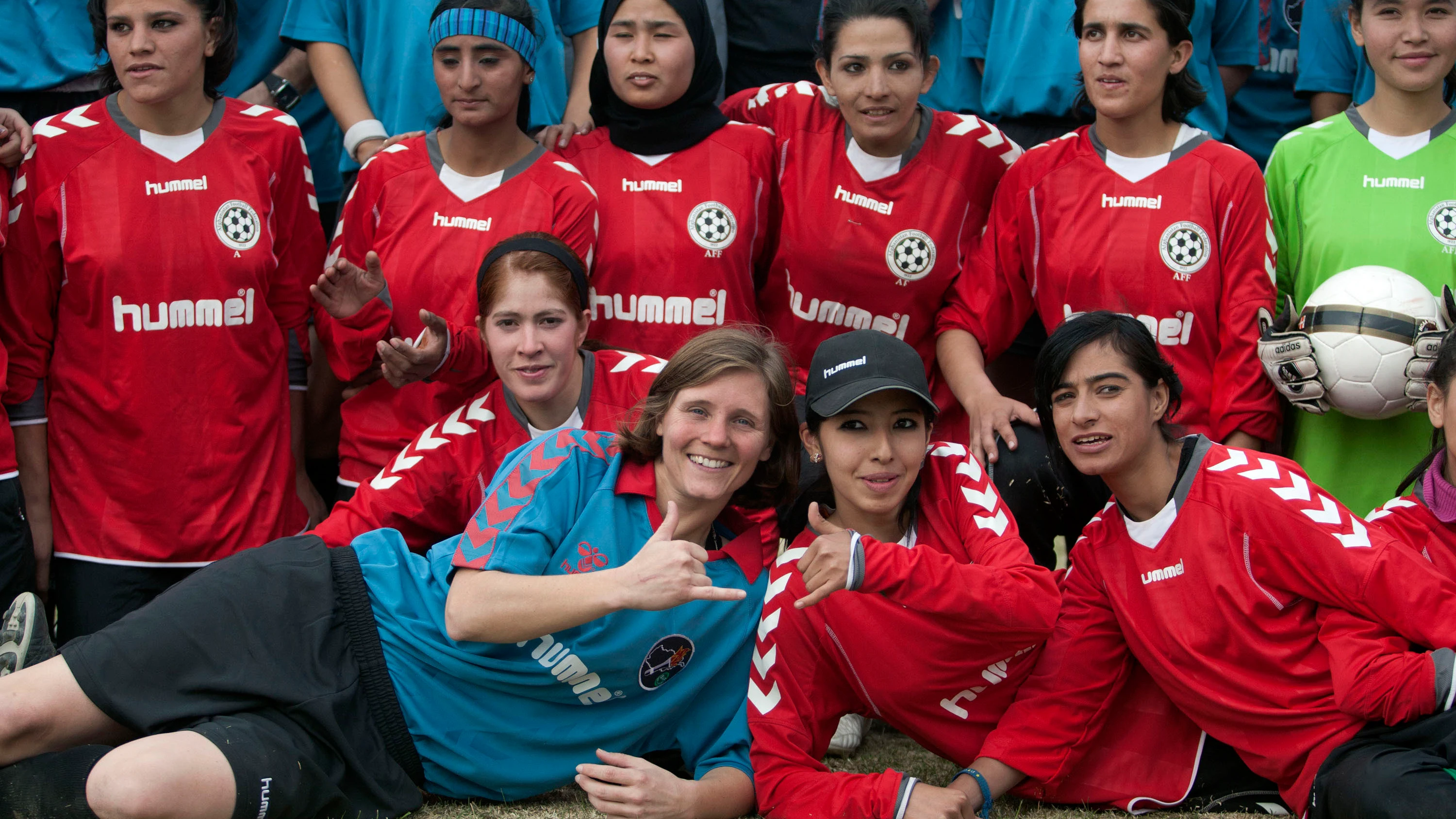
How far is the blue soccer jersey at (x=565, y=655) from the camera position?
3238 mm

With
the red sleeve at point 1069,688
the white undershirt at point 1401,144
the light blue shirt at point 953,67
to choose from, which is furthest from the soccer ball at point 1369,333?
the light blue shirt at point 953,67

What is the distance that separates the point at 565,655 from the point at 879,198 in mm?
2108

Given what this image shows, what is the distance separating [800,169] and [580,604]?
2.23 metres

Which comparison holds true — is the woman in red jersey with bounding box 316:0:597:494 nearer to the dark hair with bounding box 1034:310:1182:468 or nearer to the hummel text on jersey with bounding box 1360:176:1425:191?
the dark hair with bounding box 1034:310:1182:468

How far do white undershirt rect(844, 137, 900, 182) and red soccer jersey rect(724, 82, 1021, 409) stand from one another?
2 cm

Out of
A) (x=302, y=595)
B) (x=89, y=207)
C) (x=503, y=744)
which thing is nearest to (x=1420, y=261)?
(x=503, y=744)

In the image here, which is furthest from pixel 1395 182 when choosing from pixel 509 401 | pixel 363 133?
pixel 363 133

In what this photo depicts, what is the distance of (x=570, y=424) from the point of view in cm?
397

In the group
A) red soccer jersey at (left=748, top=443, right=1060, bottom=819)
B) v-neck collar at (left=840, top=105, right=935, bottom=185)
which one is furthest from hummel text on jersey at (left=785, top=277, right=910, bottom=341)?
red soccer jersey at (left=748, top=443, right=1060, bottom=819)

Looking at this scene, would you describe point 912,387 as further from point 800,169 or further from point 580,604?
point 800,169

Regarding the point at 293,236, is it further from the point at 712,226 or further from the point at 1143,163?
the point at 1143,163

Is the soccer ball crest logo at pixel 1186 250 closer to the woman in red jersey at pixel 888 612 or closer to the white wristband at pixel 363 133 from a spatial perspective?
the woman in red jersey at pixel 888 612

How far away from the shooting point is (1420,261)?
411 centimetres

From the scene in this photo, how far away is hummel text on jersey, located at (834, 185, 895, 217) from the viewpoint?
179 inches
